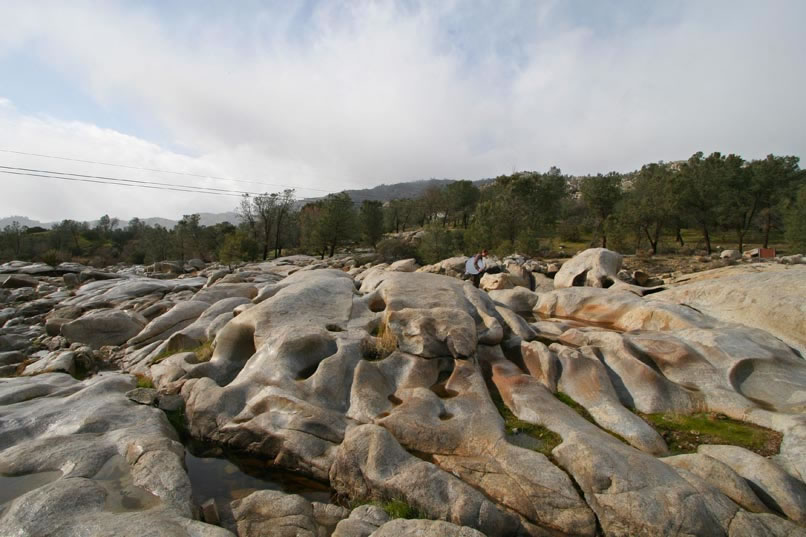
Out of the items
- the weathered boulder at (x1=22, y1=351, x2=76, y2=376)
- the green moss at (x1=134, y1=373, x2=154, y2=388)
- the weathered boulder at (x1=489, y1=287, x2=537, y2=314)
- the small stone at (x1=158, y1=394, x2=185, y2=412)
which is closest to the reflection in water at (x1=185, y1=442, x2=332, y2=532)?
the small stone at (x1=158, y1=394, x2=185, y2=412)

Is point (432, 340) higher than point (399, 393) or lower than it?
higher

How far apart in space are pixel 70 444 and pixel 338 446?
18.8ft

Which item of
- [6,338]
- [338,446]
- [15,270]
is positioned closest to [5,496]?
[338,446]

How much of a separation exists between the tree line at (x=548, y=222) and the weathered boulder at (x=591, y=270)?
18.5 m

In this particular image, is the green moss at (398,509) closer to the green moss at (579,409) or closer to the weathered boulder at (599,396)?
the green moss at (579,409)

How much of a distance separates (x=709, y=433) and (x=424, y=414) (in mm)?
7023

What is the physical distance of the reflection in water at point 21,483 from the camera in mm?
7336

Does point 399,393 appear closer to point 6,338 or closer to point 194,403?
point 194,403

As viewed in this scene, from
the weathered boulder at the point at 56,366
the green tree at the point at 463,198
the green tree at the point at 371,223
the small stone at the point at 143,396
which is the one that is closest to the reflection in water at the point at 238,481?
the small stone at the point at 143,396

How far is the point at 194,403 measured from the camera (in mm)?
11188

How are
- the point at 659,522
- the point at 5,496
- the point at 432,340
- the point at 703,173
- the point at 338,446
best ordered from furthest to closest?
the point at 703,173 → the point at 432,340 → the point at 338,446 → the point at 5,496 → the point at 659,522

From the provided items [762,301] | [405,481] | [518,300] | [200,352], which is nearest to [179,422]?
[200,352]

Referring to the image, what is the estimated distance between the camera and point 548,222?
69.8 m

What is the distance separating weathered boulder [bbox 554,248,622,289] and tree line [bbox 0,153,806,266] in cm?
1852
